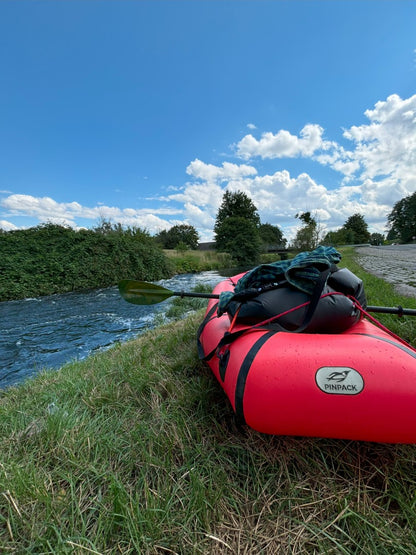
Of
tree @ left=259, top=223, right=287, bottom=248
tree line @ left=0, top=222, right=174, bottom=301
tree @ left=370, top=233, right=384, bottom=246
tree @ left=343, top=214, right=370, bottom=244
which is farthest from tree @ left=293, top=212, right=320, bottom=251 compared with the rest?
tree @ left=370, top=233, right=384, bottom=246

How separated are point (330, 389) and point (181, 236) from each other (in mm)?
49244

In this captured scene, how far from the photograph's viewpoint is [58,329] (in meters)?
5.01

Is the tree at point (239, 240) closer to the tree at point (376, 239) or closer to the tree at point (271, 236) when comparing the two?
the tree at point (271, 236)

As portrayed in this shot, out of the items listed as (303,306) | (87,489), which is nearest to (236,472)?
(87,489)

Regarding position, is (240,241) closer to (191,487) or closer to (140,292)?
(140,292)

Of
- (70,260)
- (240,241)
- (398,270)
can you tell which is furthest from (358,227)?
(70,260)

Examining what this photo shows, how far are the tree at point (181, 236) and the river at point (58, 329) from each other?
38.1m

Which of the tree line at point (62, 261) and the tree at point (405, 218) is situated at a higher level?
the tree at point (405, 218)

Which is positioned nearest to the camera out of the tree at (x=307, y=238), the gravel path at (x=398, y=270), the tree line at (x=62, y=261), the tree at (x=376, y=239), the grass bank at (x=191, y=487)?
the grass bank at (x=191, y=487)

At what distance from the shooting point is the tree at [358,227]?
49.6 meters

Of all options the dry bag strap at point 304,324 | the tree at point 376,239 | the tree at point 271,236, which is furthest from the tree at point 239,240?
the tree at point 376,239

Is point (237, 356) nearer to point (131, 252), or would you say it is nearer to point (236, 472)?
point (236, 472)

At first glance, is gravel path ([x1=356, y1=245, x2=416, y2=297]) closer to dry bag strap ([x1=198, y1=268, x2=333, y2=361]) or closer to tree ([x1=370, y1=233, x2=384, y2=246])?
dry bag strap ([x1=198, y1=268, x2=333, y2=361])

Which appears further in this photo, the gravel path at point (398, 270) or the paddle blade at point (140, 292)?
the gravel path at point (398, 270)
